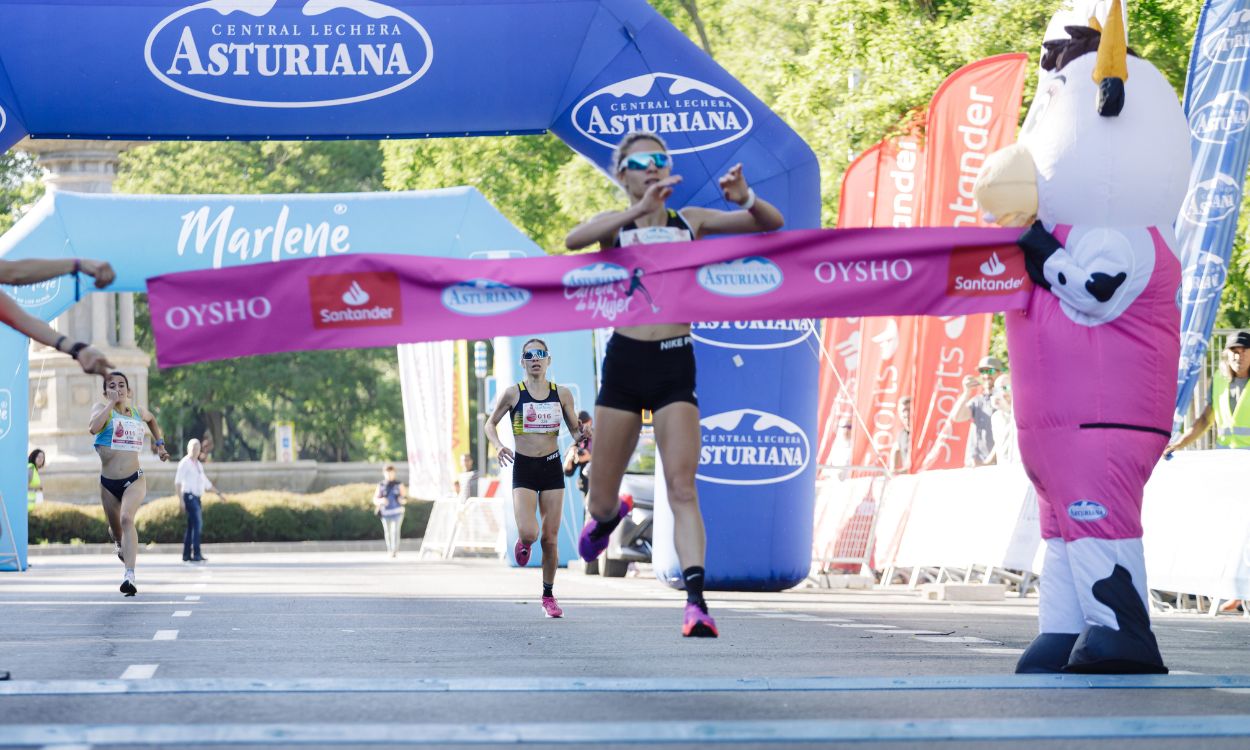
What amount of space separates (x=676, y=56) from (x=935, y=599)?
224 inches

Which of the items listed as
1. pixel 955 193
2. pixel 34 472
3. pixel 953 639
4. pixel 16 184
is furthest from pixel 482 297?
pixel 16 184

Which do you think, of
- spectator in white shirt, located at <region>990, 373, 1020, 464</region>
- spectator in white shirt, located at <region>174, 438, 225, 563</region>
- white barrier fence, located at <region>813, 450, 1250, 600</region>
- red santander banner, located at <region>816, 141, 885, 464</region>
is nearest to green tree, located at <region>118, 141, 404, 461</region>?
spectator in white shirt, located at <region>174, 438, 225, 563</region>

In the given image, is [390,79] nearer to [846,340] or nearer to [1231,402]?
[1231,402]

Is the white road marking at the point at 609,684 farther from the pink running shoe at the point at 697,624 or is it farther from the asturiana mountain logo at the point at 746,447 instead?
the asturiana mountain logo at the point at 746,447

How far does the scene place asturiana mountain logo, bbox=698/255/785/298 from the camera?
9.23 metres

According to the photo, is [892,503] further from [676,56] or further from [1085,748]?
[1085,748]

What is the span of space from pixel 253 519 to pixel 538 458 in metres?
27.2

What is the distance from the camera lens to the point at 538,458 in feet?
47.3

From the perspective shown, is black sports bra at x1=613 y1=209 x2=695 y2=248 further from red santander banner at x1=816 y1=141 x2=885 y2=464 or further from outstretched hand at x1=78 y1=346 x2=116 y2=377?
red santander banner at x1=816 y1=141 x2=885 y2=464

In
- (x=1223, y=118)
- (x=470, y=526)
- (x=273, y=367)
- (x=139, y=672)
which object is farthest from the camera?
(x=273, y=367)

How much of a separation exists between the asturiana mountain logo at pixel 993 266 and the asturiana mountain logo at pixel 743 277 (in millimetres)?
950

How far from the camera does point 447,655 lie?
10305mm

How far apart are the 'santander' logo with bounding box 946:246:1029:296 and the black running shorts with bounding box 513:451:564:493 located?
5.49 m

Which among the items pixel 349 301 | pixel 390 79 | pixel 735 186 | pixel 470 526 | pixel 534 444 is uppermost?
pixel 390 79
